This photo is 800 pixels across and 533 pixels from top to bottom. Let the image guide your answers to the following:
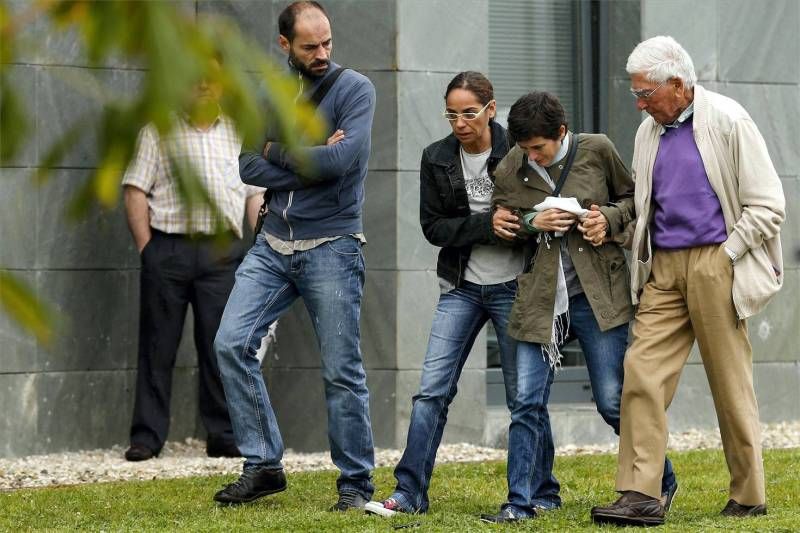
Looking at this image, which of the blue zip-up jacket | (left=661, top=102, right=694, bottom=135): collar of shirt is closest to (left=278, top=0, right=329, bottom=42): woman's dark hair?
the blue zip-up jacket

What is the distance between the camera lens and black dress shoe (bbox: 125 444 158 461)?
348 inches

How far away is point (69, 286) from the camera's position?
918cm

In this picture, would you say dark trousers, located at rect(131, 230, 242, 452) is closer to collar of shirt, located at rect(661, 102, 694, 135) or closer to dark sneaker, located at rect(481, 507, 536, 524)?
dark sneaker, located at rect(481, 507, 536, 524)

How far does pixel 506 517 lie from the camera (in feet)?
19.6

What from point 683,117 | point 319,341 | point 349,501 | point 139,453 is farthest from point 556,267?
point 139,453

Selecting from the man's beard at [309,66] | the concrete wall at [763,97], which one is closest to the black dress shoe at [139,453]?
the man's beard at [309,66]

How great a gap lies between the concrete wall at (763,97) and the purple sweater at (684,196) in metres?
3.97

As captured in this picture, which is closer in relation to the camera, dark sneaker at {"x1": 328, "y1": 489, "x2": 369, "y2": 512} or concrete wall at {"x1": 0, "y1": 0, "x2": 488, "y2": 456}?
dark sneaker at {"x1": 328, "y1": 489, "x2": 369, "y2": 512}

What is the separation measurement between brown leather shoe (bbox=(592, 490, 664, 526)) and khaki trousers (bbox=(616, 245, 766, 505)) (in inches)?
1.5

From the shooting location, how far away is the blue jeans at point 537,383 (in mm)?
6031

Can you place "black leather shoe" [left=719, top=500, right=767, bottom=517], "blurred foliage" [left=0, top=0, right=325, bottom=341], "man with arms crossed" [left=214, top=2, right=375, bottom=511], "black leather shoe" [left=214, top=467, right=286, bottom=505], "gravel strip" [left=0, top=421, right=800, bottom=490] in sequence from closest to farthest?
"blurred foliage" [left=0, top=0, right=325, bottom=341] < "black leather shoe" [left=719, top=500, right=767, bottom=517] < "man with arms crossed" [left=214, top=2, right=375, bottom=511] < "black leather shoe" [left=214, top=467, right=286, bottom=505] < "gravel strip" [left=0, top=421, right=800, bottom=490]

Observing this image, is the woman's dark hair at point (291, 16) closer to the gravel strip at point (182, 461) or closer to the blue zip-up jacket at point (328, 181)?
the blue zip-up jacket at point (328, 181)

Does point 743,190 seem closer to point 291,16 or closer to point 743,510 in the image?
point 743,510

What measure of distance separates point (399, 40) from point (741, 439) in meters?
4.00
